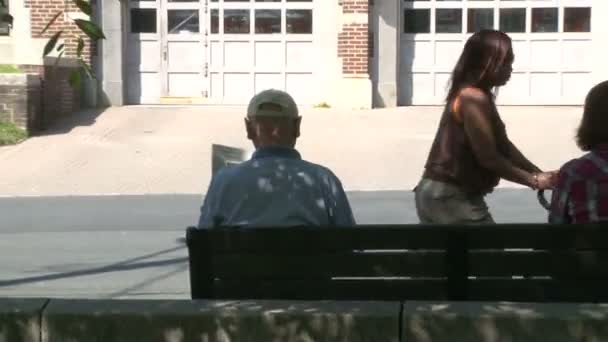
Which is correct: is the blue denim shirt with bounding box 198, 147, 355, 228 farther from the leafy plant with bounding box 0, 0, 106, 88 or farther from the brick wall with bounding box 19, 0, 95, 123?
the brick wall with bounding box 19, 0, 95, 123

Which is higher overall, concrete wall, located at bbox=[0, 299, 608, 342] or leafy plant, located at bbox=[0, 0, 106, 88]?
leafy plant, located at bbox=[0, 0, 106, 88]

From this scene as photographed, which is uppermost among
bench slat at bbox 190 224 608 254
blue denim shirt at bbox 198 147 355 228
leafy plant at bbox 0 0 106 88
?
leafy plant at bbox 0 0 106 88

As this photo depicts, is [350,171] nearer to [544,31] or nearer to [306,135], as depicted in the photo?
[306,135]

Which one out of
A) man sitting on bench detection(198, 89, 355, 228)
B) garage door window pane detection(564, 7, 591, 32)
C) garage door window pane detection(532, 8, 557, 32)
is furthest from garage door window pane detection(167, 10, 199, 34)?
man sitting on bench detection(198, 89, 355, 228)

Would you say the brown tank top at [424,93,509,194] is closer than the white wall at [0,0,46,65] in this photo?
Yes

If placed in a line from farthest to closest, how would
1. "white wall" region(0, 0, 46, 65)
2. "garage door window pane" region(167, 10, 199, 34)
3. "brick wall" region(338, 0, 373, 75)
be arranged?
"garage door window pane" region(167, 10, 199, 34) < "white wall" region(0, 0, 46, 65) < "brick wall" region(338, 0, 373, 75)

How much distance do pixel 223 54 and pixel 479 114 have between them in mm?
16323

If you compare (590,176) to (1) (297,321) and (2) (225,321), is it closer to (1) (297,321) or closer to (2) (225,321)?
(1) (297,321)

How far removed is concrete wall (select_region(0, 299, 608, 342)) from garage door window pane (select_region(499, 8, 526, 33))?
1750 centimetres

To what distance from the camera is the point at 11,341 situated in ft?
15.9

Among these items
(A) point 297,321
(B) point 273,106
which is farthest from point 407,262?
(B) point 273,106

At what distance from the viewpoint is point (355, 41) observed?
21.1m

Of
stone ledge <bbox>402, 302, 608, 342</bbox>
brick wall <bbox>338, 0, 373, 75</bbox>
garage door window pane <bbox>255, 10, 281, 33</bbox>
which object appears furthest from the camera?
garage door window pane <bbox>255, 10, 281, 33</bbox>

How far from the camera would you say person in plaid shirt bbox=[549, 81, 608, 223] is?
5.50m
